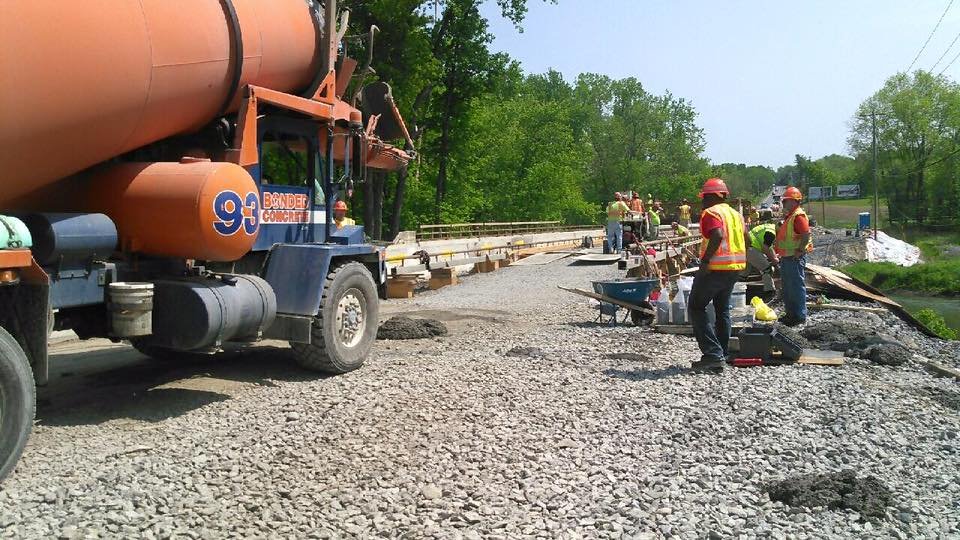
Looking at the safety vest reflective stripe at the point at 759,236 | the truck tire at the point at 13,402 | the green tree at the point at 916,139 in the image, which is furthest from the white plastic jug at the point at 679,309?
the green tree at the point at 916,139

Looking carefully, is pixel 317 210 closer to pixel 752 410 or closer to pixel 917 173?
pixel 752 410

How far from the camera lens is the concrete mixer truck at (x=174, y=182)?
4438mm

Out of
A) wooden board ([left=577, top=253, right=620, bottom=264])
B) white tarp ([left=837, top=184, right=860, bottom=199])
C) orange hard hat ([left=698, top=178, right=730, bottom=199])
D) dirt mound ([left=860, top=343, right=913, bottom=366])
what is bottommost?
dirt mound ([left=860, top=343, right=913, bottom=366])

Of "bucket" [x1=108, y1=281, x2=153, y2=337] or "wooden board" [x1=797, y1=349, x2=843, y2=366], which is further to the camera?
"wooden board" [x1=797, y1=349, x2=843, y2=366]

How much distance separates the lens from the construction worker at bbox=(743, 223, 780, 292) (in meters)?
11.5

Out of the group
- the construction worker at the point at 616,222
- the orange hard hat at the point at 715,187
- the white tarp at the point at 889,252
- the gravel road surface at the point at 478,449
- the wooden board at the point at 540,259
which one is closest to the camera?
the gravel road surface at the point at 478,449

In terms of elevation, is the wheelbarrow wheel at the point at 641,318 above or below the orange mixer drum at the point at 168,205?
below

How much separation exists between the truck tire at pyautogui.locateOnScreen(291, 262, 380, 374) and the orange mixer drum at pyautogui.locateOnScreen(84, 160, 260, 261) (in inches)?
59.8

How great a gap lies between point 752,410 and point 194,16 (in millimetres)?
5162

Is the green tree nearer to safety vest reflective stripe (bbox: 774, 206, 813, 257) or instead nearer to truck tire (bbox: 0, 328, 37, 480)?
safety vest reflective stripe (bbox: 774, 206, 813, 257)

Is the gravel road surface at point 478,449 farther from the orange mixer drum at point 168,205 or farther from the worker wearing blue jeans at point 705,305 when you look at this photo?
the orange mixer drum at point 168,205

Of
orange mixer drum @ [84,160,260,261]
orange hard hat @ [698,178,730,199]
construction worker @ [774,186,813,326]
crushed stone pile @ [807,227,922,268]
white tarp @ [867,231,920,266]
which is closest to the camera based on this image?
orange mixer drum @ [84,160,260,261]

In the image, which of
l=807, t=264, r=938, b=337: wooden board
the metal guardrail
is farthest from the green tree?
l=807, t=264, r=938, b=337: wooden board

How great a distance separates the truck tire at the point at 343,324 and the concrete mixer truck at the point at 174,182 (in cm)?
2
